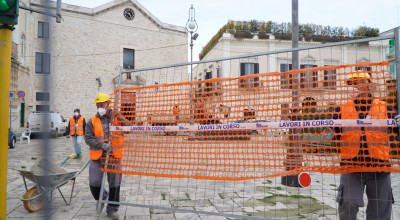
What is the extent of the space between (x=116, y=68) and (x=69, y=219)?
82.5 feet

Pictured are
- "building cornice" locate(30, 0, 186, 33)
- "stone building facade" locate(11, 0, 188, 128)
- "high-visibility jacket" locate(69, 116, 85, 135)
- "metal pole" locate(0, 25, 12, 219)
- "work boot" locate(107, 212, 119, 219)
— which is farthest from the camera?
"building cornice" locate(30, 0, 186, 33)

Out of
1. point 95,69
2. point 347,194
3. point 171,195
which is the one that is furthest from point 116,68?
point 347,194

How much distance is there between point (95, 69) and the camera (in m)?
27.1

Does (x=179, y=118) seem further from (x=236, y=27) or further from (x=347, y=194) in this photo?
(x=236, y=27)

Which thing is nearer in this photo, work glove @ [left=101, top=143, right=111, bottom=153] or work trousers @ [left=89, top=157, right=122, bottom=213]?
work glove @ [left=101, top=143, right=111, bottom=153]

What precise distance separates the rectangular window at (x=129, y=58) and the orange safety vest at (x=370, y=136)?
2724cm

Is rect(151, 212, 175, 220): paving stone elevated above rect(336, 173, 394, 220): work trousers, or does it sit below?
below

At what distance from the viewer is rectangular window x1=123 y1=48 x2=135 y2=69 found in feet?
94.5

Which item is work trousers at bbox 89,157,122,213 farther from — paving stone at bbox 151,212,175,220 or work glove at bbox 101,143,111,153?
paving stone at bbox 151,212,175,220

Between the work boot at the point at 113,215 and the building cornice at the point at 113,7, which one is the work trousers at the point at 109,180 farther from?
the building cornice at the point at 113,7

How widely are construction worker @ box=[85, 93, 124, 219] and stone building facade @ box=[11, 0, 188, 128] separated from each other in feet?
59.5

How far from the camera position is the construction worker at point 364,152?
10.2ft

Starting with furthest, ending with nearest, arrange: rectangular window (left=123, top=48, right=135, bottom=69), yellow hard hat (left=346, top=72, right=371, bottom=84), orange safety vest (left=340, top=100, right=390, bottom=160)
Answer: rectangular window (left=123, top=48, right=135, bottom=69) → yellow hard hat (left=346, top=72, right=371, bottom=84) → orange safety vest (left=340, top=100, right=390, bottom=160)

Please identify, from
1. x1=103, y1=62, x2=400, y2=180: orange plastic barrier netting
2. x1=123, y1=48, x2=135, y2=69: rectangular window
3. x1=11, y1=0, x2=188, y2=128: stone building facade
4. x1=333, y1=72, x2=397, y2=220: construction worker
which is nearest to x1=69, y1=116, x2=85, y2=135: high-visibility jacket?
x1=103, y1=62, x2=400, y2=180: orange plastic barrier netting
